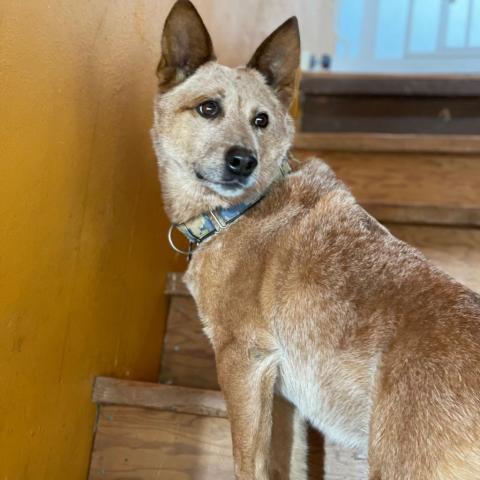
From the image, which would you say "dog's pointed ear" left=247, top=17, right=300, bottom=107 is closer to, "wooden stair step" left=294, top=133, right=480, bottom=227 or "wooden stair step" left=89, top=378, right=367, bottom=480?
"wooden stair step" left=294, top=133, right=480, bottom=227

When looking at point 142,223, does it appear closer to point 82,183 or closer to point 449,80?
point 82,183

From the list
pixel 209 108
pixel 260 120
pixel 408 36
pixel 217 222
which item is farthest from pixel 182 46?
pixel 408 36

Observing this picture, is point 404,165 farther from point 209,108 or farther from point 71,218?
point 71,218

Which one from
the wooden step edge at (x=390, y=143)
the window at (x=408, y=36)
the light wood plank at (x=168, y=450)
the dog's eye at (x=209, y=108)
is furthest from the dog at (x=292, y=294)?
the window at (x=408, y=36)

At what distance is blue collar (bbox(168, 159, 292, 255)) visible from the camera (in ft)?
4.99

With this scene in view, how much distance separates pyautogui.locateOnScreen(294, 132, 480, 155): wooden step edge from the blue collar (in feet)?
2.96

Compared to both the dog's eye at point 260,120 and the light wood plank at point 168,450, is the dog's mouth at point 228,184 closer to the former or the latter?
the dog's eye at point 260,120

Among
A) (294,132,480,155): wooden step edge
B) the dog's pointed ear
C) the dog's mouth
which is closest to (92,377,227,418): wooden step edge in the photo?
the dog's mouth

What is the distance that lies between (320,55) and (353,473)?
3.10 m

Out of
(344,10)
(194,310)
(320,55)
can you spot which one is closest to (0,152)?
(194,310)

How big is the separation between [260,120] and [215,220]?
1.05 feet

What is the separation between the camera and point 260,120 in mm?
1646

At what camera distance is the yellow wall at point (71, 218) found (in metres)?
1.28

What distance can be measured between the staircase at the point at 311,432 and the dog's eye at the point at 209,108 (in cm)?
63
